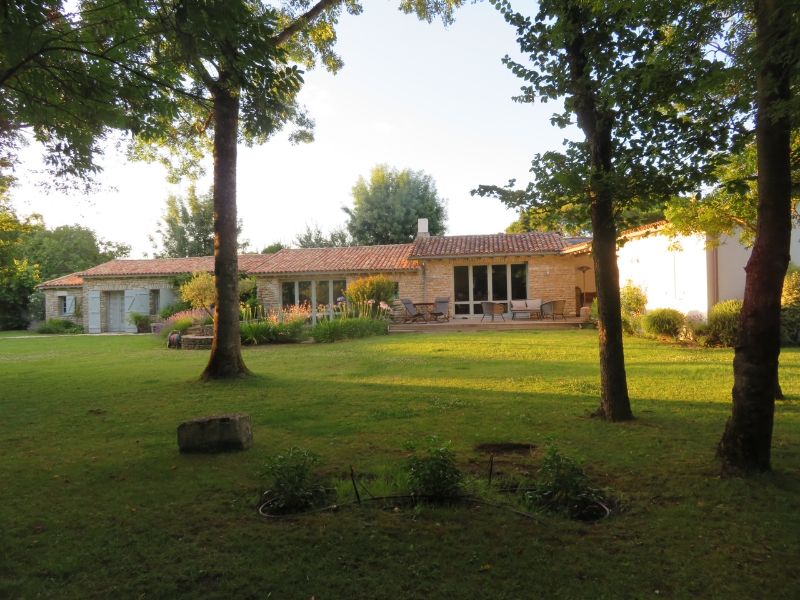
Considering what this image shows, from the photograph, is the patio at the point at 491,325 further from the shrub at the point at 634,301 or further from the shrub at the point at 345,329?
the shrub at the point at 634,301

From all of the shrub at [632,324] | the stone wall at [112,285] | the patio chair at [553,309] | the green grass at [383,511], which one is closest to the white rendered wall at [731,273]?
the shrub at [632,324]

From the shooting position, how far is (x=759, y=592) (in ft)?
8.46

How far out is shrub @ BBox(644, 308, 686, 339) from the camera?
14297mm

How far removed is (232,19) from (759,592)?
4202 millimetres

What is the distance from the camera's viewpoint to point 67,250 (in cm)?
5019

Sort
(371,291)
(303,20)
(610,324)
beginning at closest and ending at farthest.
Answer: (610,324)
(303,20)
(371,291)

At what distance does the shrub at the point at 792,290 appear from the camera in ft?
41.5

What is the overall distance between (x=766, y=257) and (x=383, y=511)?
3087mm

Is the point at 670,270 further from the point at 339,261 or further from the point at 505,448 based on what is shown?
the point at 339,261

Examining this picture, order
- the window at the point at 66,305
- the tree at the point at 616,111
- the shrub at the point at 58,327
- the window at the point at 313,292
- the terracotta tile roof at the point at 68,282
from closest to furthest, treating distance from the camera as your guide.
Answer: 1. the tree at the point at 616,111
2. the window at the point at 313,292
3. the shrub at the point at 58,327
4. the terracotta tile roof at the point at 68,282
5. the window at the point at 66,305

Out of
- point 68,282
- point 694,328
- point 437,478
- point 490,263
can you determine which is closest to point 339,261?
point 490,263

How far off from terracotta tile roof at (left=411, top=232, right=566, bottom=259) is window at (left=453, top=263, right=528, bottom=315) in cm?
85

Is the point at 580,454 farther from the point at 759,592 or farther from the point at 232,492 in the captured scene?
the point at 232,492

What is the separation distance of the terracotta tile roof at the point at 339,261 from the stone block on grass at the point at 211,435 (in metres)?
20.0
